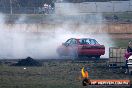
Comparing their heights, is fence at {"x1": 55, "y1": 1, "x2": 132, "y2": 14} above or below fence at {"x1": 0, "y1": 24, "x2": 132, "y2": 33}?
above

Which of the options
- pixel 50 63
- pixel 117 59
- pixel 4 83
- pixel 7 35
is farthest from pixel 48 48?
pixel 4 83

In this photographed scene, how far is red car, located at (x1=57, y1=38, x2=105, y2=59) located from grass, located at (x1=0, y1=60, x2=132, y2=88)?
3112 millimetres

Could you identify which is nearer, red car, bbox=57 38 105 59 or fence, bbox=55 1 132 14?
red car, bbox=57 38 105 59

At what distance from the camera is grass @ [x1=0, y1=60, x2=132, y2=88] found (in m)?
19.7

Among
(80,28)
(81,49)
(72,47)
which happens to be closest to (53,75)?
(81,49)

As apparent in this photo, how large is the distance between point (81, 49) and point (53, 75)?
9.73 meters

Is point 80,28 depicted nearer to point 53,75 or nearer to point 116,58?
point 116,58

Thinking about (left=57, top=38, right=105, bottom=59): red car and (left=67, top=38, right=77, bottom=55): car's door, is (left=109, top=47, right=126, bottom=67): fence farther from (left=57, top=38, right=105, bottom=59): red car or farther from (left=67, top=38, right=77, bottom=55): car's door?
(left=67, top=38, right=77, bottom=55): car's door

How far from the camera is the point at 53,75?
74.6 ft

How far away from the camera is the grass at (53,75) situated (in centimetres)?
1966

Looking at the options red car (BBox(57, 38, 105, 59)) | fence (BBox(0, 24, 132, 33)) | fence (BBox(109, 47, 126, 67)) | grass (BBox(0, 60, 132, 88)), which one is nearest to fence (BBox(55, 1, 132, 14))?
fence (BBox(0, 24, 132, 33))

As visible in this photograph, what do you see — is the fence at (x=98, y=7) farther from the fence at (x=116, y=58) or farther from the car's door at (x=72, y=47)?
the fence at (x=116, y=58)

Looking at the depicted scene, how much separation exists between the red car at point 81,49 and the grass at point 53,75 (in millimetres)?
3112

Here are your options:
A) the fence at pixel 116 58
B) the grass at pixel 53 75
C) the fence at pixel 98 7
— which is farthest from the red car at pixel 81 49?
the fence at pixel 98 7
